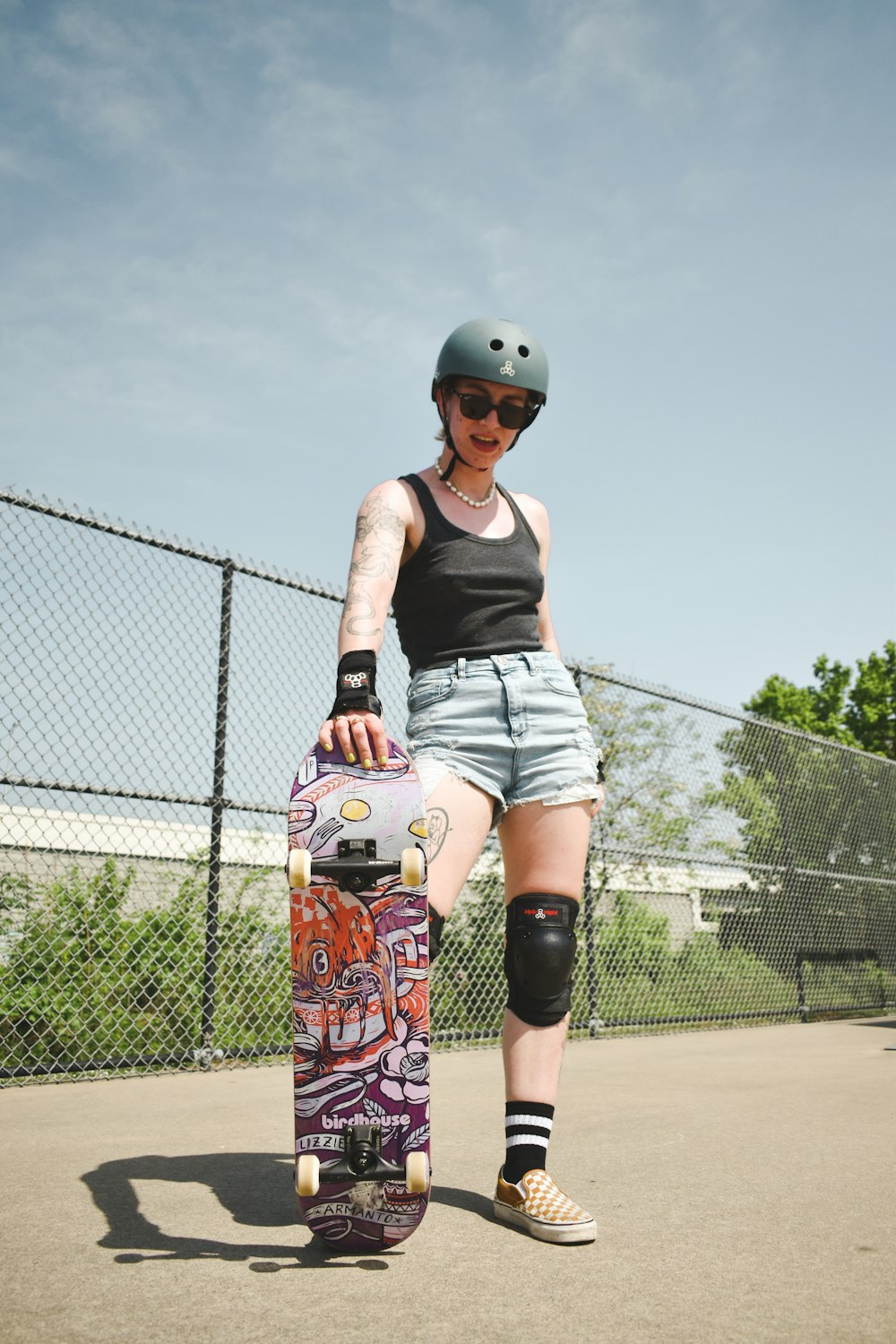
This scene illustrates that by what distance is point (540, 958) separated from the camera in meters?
2.22

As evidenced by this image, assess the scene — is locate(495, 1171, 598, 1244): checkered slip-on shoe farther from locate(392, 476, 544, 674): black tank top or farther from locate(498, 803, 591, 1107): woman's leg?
A: locate(392, 476, 544, 674): black tank top

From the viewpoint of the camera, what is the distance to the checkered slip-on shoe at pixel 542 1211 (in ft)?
6.26

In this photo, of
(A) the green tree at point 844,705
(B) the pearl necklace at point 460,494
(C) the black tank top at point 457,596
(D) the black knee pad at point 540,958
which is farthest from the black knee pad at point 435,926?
(A) the green tree at point 844,705

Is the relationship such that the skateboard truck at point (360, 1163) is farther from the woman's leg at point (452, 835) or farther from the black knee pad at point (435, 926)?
the woman's leg at point (452, 835)

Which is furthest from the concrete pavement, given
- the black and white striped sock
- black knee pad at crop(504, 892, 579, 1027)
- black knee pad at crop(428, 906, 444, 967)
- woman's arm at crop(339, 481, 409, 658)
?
woman's arm at crop(339, 481, 409, 658)

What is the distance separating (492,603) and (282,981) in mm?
3140

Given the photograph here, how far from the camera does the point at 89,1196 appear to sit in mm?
2211

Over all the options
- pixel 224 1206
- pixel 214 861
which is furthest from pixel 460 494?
pixel 214 861

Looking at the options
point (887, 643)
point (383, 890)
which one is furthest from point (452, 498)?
point (887, 643)

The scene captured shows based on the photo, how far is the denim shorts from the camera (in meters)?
2.25

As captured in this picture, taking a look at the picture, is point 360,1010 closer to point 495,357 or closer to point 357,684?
point 357,684

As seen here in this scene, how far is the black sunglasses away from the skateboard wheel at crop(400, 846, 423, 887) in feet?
3.82

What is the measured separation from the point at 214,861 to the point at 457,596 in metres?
2.66

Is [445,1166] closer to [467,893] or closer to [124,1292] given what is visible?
[124,1292]
